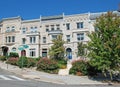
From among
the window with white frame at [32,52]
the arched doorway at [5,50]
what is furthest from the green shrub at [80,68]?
the arched doorway at [5,50]

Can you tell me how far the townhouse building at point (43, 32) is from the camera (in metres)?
50.5

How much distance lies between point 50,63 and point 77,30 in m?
19.7

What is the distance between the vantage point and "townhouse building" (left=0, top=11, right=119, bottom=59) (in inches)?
1988

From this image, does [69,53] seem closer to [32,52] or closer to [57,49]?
[57,49]

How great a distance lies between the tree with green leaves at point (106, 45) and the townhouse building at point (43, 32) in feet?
75.1

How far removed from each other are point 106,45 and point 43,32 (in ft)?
106

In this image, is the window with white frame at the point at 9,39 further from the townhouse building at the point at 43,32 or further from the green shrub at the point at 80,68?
the green shrub at the point at 80,68

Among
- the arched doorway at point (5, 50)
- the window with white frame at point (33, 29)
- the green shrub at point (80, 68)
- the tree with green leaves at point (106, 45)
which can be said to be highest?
the window with white frame at point (33, 29)

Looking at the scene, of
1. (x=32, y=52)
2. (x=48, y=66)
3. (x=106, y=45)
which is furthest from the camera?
(x=32, y=52)

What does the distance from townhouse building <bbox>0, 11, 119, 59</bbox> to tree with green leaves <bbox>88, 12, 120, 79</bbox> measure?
22.9 metres

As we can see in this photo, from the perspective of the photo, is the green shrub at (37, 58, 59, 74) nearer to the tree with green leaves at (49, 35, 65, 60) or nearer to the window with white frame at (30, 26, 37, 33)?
the tree with green leaves at (49, 35, 65, 60)

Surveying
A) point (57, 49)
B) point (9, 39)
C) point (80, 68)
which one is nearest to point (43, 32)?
point (57, 49)

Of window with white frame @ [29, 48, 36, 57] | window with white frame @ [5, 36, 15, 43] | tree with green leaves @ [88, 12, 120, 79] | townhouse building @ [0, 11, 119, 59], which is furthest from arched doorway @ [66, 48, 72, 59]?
tree with green leaves @ [88, 12, 120, 79]

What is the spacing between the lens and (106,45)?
2456 centimetres
